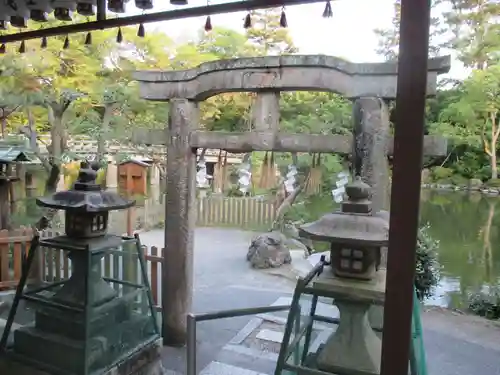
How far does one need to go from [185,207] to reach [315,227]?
217cm

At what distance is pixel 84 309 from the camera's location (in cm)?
335

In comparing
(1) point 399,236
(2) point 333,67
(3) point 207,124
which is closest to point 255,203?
(3) point 207,124

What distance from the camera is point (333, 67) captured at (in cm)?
387

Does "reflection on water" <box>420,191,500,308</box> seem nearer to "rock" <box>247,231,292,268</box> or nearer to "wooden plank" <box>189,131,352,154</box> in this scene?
"rock" <box>247,231,292,268</box>

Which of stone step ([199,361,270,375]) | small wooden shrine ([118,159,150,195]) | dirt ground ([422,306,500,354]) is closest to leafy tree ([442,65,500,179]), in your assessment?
small wooden shrine ([118,159,150,195])

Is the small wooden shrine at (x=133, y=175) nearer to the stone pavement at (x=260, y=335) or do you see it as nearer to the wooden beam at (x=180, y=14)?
the stone pavement at (x=260, y=335)

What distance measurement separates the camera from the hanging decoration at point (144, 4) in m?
3.01

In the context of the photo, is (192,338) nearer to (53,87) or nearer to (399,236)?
(399,236)

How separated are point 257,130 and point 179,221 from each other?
54.1 inches

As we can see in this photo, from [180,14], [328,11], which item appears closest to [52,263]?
[180,14]

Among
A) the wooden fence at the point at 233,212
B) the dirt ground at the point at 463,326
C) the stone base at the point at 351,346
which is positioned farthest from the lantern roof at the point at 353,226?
the wooden fence at the point at 233,212

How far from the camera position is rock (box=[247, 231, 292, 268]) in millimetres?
8469

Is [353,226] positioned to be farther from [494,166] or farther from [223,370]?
[494,166]

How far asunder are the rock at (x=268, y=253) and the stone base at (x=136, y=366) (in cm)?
449
